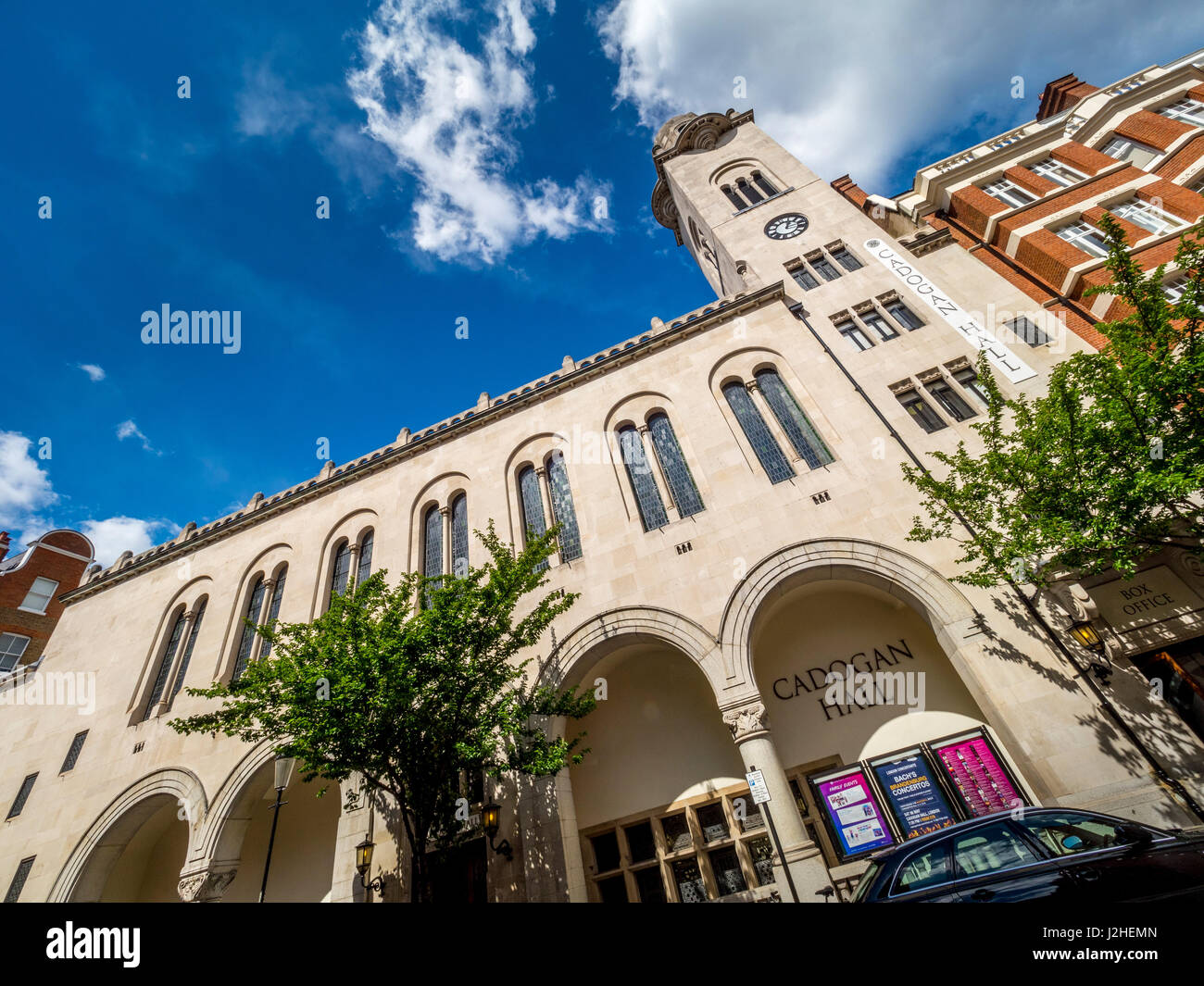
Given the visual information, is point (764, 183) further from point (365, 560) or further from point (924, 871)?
point (924, 871)

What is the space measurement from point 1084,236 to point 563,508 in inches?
784

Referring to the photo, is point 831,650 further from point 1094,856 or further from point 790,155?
point 790,155

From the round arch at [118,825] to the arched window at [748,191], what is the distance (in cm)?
2971

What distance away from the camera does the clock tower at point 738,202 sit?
20.7 m

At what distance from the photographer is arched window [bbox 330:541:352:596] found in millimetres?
18734

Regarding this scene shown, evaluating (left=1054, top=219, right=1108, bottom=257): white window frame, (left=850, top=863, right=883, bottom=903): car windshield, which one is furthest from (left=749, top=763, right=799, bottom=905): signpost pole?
(left=1054, top=219, right=1108, bottom=257): white window frame

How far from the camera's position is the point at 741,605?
12.5 m

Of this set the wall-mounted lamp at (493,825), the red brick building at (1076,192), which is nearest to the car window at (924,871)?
the wall-mounted lamp at (493,825)

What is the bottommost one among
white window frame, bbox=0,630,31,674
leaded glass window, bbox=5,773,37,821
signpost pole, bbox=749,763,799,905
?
signpost pole, bbox=749,763,799,905

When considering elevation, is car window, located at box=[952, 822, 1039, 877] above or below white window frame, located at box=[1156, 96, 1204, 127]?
below

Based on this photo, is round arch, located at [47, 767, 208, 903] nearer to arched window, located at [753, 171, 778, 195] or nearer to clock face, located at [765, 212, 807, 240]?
clock face, located at [765, 212, 807, 240]

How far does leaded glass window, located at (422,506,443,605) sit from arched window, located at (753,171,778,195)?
67.3ft

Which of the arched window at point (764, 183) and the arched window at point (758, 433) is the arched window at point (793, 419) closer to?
the arched window at point (758, 433)
